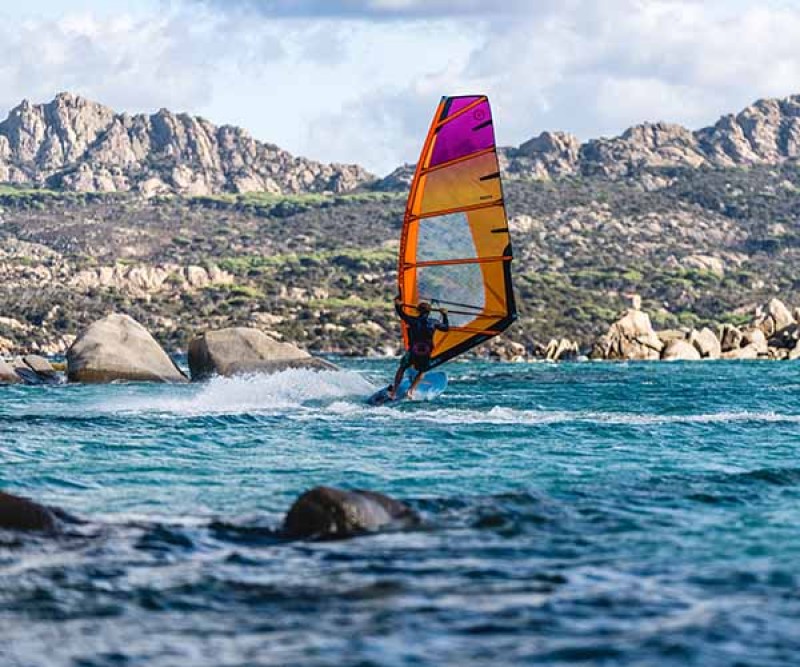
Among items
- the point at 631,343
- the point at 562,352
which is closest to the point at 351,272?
the point at 562,352

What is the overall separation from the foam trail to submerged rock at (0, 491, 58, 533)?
1507cm

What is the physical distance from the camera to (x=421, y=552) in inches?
436

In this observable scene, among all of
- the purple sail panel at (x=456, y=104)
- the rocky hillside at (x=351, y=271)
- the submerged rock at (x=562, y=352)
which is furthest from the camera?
the rocky hillside at (x=351, y=271)

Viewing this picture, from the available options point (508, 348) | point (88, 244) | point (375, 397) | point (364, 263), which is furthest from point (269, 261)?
point (375, 397)

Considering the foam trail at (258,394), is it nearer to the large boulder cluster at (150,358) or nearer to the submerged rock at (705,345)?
the large boulder cluster at (150,358)

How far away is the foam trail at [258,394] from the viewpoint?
29266 millimetres

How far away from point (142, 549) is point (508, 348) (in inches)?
3417

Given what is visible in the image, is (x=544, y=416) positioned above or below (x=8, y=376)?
below

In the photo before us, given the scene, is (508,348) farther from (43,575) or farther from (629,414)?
(43,575)

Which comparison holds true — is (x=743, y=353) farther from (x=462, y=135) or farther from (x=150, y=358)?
(x=462, y=135)

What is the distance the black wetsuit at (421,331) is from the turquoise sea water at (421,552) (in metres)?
3.88

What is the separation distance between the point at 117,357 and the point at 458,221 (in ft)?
74.0

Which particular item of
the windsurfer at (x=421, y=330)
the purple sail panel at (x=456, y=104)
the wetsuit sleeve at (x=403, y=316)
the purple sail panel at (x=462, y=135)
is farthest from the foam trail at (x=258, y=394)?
the purple sail panel at (x=456, y=104)

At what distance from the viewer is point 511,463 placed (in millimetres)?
17625
